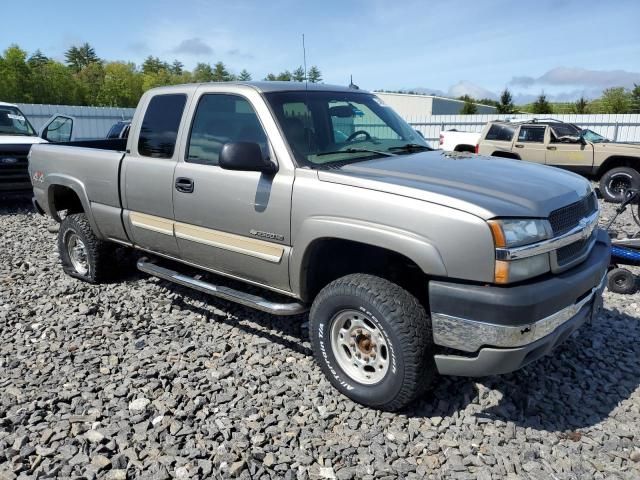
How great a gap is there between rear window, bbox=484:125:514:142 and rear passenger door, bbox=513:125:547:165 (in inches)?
9.6

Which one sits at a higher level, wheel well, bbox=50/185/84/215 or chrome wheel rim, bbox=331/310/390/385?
wheel well, bbox=50/185/84/215

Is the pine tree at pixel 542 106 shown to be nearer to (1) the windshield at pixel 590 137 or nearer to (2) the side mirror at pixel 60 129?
(1) the windshield at pixel 590 137

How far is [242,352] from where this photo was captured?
4211 mm

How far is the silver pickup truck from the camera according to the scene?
281cm

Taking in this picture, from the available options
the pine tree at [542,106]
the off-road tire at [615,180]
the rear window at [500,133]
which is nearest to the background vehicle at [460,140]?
the rear window at [500,133]

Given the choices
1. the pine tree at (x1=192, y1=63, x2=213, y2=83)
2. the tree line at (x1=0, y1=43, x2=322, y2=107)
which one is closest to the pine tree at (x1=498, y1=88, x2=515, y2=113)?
the tree line at (x1=0, y1=43, x2=322, y2=107)

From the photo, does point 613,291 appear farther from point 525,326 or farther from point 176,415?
point 176,415

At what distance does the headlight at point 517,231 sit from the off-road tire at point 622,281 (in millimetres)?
3126

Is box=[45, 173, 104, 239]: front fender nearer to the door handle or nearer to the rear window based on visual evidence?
the door handle

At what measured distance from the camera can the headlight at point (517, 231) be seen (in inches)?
107

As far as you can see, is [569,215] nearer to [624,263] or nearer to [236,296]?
[236,296]

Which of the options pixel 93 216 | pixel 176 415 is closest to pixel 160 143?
pixel 93 216

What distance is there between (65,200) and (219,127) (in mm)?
2870

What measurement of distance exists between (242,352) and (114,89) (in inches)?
1939
